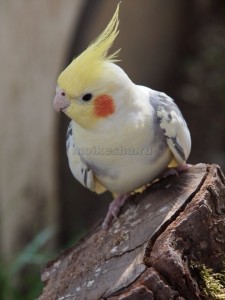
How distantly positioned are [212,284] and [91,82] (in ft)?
1.96

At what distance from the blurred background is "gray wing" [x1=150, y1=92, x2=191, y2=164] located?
1.37m

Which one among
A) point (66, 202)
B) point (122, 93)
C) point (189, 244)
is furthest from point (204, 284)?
point (66, 202)

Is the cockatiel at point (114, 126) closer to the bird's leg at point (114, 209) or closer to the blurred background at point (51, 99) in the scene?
the bird's leg at point (114, 209)

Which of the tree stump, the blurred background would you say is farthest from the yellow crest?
the blurred background

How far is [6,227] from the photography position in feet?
11.8

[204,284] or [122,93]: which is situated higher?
[122,93]

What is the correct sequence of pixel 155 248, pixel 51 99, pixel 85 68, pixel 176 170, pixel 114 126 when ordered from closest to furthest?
pixel 155 248
pixel 85 68
pixel 114 126
pixel 176 170
pixel 51 99

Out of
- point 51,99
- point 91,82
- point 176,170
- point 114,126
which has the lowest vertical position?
point 51,99

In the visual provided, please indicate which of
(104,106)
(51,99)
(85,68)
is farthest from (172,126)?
(51,99)

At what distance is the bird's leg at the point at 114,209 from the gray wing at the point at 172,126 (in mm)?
207

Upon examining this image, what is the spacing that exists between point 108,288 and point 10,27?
207cm

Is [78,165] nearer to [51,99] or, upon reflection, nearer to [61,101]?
[61,101]

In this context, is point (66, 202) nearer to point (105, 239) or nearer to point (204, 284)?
point (105, 239)

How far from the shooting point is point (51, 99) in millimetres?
3561
